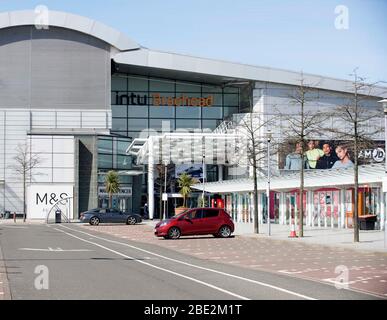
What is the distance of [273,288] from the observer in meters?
14.4

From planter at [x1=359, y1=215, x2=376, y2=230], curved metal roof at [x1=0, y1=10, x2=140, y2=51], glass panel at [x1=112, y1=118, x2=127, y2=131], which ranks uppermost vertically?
curved metal roof at [x1=0, y1=10, x2=140, y2=51]

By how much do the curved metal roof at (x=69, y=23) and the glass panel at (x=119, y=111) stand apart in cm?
1027

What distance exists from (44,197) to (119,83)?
23410 mm

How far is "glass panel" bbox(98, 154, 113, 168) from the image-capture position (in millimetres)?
82562

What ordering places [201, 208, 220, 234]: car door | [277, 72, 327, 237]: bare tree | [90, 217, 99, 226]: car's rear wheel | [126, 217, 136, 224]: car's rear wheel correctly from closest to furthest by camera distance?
[277, 72, 327, 237]: bare tree < [201, 208, 220, 234]: car door < [90, 217, 99, 226]: car's rear wheel < [126, 217, 136, 224]: car's rear wheel

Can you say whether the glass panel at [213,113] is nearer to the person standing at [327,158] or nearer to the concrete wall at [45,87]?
the concrete wall at [45,87]

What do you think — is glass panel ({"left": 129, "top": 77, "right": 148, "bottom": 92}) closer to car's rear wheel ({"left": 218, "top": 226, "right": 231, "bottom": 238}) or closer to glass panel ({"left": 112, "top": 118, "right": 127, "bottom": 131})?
glass panel ({"left": 112, "top": 118, "right": 127, "bottom": 131})

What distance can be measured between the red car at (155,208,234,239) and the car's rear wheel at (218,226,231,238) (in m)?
0.26

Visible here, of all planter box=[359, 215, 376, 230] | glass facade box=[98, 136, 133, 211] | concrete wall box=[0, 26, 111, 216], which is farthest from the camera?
concrete wall box=[0, 26, 111, 216]

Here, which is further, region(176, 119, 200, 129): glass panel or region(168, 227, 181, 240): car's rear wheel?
region(176, 119, 200, 129): glass panel

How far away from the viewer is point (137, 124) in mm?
94188

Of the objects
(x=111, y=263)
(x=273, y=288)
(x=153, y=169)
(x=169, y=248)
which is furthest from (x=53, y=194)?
(x=273, y=288)

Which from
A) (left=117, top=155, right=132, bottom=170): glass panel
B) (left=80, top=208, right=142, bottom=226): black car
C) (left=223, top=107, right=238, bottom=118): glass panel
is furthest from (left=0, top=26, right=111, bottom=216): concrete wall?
(left=80, top=208, right=142, bottom=226): black car

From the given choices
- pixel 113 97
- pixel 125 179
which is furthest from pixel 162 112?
pixel 125 179
